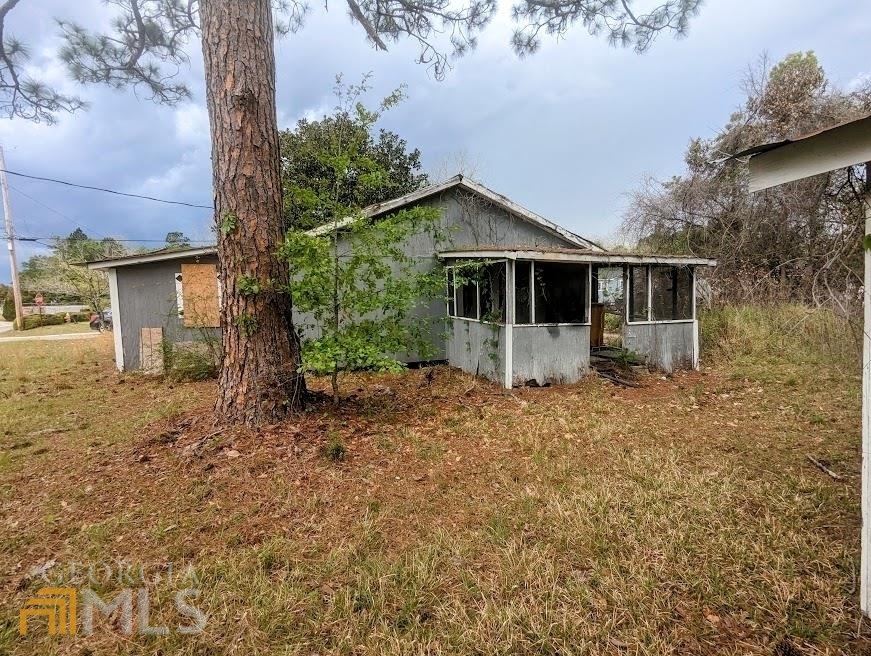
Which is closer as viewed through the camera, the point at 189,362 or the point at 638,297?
the point at 189,362

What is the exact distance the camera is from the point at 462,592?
89.7 inches

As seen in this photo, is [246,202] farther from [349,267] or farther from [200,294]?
[200,294]

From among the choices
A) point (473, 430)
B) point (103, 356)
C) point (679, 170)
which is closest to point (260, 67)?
point (473, 430)

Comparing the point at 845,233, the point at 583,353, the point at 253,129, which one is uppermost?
the point at 253,129

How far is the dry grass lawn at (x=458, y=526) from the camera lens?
2014mm

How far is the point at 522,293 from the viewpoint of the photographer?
24.8ft

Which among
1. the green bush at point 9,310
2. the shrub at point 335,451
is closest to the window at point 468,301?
the shrub at point 335,451

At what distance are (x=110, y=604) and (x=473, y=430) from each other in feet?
11.8

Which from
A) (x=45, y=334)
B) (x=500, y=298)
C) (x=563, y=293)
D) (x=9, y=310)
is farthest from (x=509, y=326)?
(x=9, y=310)

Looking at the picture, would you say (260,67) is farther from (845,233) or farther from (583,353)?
(583,353)

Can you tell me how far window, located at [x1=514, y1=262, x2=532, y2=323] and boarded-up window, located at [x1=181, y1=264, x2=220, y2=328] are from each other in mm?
6370

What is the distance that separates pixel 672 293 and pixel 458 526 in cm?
760

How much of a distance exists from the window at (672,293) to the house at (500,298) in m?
0.02

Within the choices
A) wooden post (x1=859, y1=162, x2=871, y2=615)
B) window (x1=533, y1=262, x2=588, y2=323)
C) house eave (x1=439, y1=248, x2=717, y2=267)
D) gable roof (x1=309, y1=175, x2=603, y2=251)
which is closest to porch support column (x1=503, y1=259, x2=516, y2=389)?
house eave (x1=439, y1=248, x2=717, y2=267)
